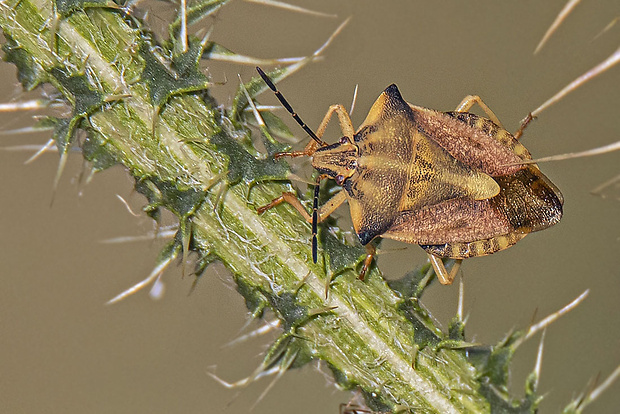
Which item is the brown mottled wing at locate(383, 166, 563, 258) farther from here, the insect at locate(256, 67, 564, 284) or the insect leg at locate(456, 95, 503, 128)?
the insect leg at locate(456, 95, 503, 128)

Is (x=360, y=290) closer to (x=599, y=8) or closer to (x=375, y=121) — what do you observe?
(x=375, y=121)

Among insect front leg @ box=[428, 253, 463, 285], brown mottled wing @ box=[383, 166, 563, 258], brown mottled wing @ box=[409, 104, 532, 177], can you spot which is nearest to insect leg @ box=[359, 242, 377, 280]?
brown mottled wing @ box=[383, 166, 563, 258]

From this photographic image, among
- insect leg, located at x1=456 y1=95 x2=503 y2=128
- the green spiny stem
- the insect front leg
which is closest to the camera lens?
the green spiny stem

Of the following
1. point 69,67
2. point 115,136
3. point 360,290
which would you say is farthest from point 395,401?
point 69,67

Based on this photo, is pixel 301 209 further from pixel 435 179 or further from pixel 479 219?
pixel 479 219

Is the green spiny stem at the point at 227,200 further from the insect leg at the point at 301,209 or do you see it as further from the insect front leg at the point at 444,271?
the insect front leg at the point at 444,271

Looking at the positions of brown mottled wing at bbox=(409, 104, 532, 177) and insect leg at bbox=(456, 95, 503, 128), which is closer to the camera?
brown mottled wing at bbox=(409, 104, 532, 177)
